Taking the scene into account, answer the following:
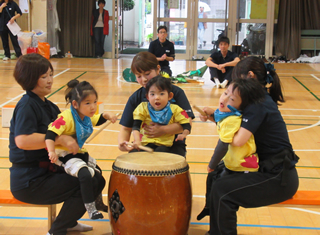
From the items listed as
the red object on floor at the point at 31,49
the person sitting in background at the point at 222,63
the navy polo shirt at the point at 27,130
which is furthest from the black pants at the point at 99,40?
the navy polo shirt at the point at 27,130

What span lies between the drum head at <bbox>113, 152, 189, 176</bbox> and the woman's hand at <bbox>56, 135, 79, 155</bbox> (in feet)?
0.79

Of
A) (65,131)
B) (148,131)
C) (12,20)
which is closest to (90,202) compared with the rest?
(65,131)

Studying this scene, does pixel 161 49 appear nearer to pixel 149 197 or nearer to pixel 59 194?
pixel 59 194

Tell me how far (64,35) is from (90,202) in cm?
1193

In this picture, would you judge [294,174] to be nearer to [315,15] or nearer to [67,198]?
[67,198]

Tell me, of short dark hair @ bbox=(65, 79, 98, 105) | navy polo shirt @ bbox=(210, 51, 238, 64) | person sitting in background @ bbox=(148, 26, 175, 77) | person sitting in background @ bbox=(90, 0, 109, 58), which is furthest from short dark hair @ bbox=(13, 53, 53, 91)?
person sitting in background @ bbox=(90, 0, 109, 58)

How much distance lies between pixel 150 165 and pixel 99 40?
1152 cm

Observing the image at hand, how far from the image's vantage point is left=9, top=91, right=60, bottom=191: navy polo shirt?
2111mm

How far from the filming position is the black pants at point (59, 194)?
7.12 feet

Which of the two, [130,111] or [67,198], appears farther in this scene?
[130,111]

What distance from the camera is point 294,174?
2145 mm

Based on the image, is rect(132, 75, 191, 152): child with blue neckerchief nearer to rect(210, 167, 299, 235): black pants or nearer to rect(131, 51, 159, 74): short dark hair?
rect(131, 51, 159, 74): short dark hair

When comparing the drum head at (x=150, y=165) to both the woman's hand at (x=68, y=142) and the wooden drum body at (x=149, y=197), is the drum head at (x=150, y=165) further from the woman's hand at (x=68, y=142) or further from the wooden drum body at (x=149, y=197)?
the woman's hand at (x=68, y=142)

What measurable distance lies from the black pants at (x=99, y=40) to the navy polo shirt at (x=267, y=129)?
1131 cm
